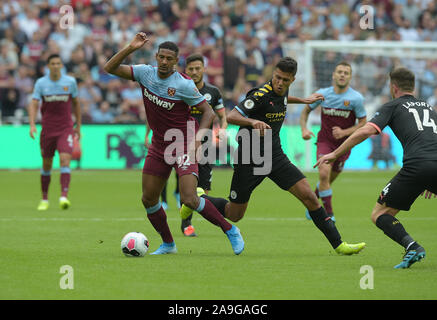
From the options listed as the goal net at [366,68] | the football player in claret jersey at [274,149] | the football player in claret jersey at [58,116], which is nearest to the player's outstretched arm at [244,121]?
the football player in claret jersey at [274,149]

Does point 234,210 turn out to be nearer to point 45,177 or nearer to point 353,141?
point 353,141

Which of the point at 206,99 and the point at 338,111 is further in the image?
the point at 338,111

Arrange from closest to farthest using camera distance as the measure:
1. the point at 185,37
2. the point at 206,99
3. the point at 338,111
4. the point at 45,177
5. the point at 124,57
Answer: the point at 124,57, the point at 206,99, the point at 338,111, the point at 45,177, the point at 185,37

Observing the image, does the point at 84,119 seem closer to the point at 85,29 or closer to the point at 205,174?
the point at 85,29

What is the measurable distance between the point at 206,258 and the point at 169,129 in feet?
4.92

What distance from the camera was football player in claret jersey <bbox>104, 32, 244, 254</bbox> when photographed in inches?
355

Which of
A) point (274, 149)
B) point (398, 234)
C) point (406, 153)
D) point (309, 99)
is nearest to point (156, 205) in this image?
point (274, 149)


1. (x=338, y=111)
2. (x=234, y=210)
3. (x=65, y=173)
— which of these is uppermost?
(x=338, y=111)

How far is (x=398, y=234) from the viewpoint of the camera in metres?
8.16

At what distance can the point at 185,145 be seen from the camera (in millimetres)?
9234

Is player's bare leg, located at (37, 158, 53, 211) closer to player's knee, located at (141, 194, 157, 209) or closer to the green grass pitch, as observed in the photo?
the green grass pitch

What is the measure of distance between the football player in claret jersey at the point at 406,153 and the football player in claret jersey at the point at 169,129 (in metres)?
1.65

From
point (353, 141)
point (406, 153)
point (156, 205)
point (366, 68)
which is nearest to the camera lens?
point (353, 141)
